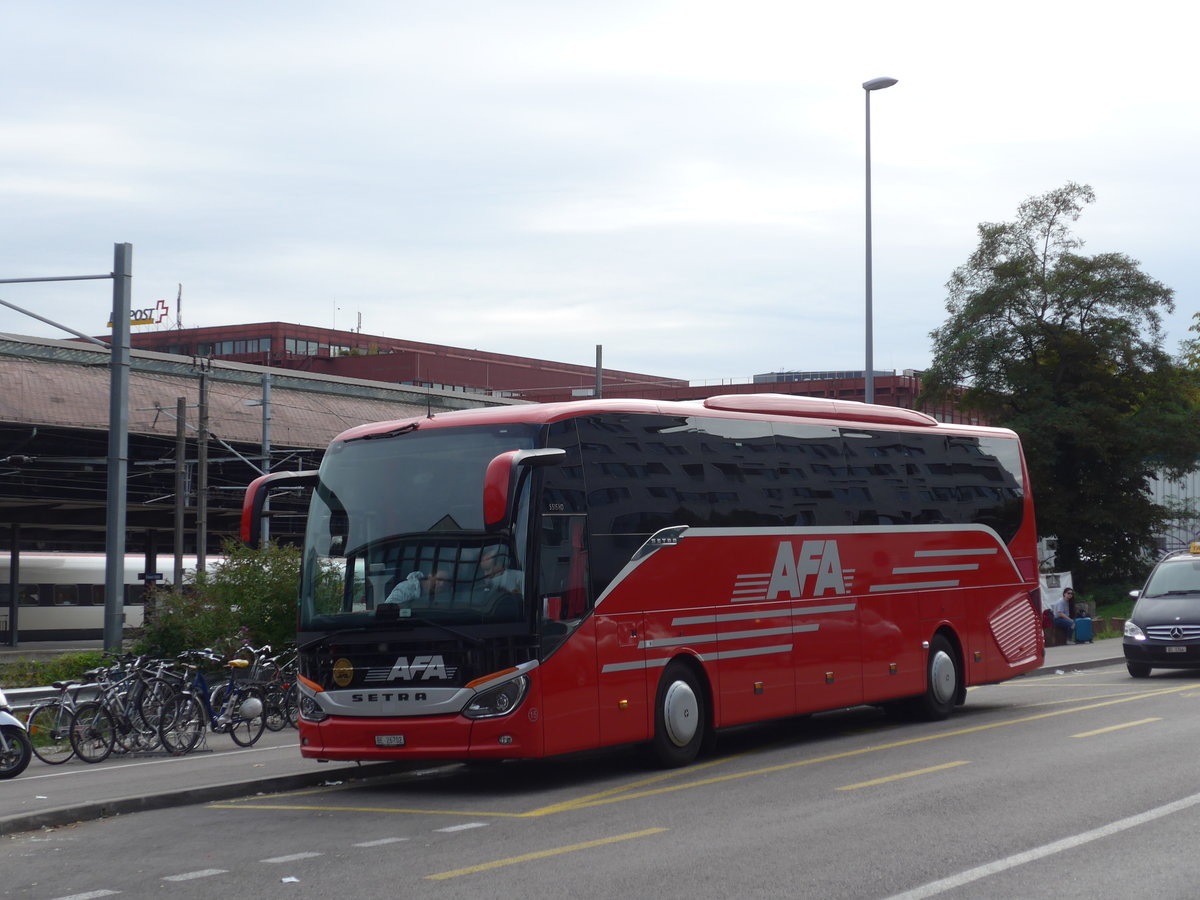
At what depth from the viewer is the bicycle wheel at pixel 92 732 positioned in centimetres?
1645

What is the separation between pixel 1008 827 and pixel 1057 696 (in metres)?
12.3

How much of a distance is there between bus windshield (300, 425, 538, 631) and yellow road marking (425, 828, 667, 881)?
282cm

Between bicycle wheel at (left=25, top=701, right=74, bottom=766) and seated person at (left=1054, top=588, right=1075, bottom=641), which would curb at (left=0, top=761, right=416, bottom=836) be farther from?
seated person at (left=1054, top=588, right=1075, bottom=641)

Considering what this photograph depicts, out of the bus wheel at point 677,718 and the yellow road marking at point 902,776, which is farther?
the bus wheel at point 677,718

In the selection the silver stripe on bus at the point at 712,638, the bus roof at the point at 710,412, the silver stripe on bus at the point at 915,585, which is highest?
the bus roof at the point at 710,412

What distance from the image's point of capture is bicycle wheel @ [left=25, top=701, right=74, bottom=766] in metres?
16.4

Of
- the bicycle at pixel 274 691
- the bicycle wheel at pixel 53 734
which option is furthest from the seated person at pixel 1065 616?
the bicycle wheel at pixel 53 734

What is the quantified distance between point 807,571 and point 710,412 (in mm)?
2117

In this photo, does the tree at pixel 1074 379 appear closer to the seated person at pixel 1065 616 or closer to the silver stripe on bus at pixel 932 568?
the seated person at pixel 1065 616

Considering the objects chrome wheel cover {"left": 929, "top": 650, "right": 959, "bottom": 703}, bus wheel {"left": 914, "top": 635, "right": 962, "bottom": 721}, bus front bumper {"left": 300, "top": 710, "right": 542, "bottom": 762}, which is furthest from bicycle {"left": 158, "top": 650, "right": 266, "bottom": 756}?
chrome wheel cover {"left": 929, "top": 650, "right": 959, "bottom": 703}

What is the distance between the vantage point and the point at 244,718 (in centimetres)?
1800

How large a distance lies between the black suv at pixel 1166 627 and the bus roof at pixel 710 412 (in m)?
5.63

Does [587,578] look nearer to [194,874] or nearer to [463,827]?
[463,827]

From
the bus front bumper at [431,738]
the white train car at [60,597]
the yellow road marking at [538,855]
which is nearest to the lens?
the yellow road marking at [538,855]
